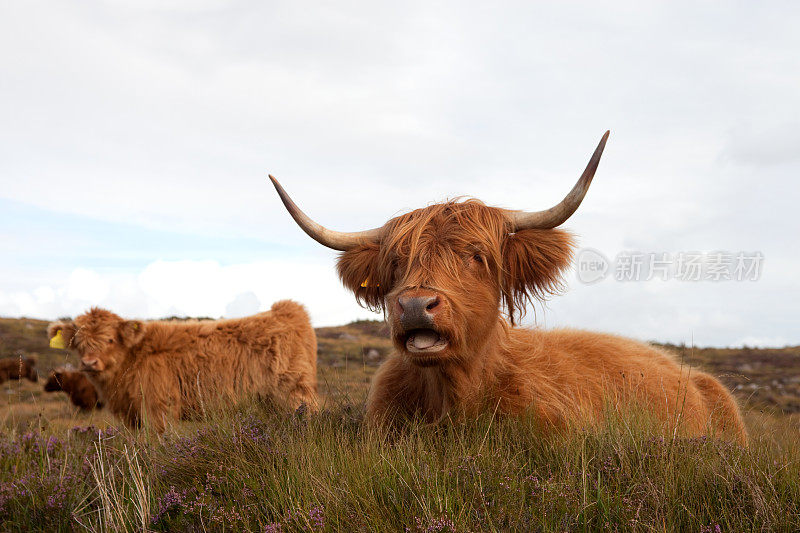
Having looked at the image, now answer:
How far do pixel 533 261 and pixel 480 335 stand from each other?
811 mm

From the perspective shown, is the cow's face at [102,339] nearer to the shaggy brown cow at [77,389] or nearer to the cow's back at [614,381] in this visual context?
the shaggy brown cow at [77,389]

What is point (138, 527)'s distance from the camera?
293 cm

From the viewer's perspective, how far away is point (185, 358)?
902 centimetres

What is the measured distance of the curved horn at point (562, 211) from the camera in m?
3.54

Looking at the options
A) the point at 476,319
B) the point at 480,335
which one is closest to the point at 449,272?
the point at 476,319

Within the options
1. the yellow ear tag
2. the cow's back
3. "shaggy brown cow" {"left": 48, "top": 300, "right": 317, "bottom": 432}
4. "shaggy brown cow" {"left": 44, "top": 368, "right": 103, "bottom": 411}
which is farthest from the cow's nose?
"shaggy brown cow" {"left": 44, "top": 368, "right": 103, "bottom": 411}

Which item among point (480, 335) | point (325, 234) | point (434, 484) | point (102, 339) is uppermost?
point (325, 234)

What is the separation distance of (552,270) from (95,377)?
7.72m

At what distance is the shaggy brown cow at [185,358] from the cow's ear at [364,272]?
4203 mm

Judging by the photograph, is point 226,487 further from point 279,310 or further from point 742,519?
point 279,310

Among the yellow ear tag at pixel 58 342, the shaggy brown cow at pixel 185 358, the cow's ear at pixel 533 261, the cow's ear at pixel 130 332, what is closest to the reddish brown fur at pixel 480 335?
the cow's ear at pixel 533 261

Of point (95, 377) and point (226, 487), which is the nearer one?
point (226, 487)

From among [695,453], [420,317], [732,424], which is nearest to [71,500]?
[420,317]

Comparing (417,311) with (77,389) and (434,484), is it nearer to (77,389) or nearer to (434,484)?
(434,484)
